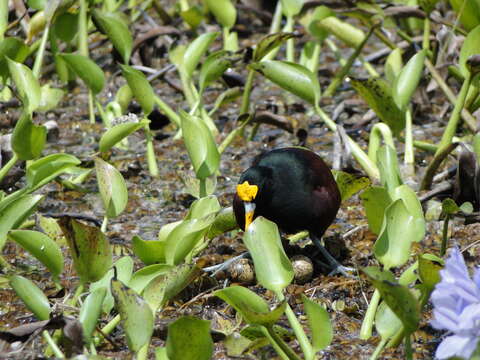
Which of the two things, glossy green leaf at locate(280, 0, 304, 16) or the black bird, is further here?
glossy green leaf at locate(280, 0, 304, 16)

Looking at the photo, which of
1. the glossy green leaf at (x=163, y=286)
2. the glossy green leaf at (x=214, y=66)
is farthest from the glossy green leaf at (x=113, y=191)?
the glossy green leaf at (x=214, y=66)

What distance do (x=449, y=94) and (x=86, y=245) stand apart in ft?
7.29

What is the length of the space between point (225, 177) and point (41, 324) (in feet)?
6.52

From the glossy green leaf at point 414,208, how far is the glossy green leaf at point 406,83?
0.96 m

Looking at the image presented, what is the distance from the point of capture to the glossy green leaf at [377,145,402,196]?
3023 mm

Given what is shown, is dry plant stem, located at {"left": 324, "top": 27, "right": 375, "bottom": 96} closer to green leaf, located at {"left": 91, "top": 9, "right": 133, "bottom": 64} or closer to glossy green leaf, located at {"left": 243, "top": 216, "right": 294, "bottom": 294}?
green leaf, located at {"left": 91, "top": 9, "right": 133, "bottom": 64}

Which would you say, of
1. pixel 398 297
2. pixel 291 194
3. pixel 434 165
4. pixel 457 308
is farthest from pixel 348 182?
pixel 457 308

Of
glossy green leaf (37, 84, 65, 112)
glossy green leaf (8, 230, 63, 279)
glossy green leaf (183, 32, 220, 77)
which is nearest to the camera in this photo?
glossy green leaf (8, 230, 63, 279)

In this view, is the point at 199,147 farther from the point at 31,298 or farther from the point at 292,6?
the point at 292,6

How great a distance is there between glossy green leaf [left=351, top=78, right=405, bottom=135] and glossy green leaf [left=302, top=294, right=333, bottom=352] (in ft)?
5.49

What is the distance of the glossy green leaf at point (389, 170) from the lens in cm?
302

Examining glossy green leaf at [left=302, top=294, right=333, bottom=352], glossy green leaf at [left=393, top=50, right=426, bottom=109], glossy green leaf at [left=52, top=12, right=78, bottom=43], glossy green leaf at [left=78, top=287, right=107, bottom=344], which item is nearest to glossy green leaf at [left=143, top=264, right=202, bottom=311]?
glossy green leaf at [left=78, top=287, right=107, bottom=344]

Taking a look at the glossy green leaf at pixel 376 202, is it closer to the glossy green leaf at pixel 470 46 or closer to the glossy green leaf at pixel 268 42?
the glossy green leaf at pixel 470 46

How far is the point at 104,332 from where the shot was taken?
2.51 metres
